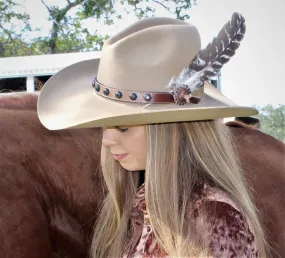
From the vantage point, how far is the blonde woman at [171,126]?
2.60 feet

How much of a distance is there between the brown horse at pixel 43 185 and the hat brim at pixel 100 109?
130 mm

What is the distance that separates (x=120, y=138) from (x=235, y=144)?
0.59 meters

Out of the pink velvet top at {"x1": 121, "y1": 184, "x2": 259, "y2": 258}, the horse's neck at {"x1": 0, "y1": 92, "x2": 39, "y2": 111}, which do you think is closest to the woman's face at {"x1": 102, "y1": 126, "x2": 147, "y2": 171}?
the pink velvet top at {"x1": 121, "y1": 184, "x2": 259, "y2": 258}

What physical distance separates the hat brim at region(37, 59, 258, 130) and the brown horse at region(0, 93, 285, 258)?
13 centimetres

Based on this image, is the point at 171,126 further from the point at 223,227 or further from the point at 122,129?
the point at 223,227

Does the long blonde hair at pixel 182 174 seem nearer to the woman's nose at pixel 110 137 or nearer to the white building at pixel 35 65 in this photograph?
the woman's nose at pixel 110 137

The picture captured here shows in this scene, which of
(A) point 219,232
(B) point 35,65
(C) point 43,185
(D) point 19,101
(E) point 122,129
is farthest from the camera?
(B) point 35,65

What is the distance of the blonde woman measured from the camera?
31.2 inches

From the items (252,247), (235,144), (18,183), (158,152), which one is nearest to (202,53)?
(158,152)

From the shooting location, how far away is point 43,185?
1.01 meters

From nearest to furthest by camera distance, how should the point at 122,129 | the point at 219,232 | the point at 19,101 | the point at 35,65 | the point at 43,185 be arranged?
1. the point at 219,232
2. the point at 122,129
3. the point at 43,185
4. the point at 19,101
5. the point at 35,65

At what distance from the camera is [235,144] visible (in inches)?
54.9

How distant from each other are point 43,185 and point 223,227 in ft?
1.35

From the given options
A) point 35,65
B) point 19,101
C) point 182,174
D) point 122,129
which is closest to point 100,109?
point 122,129
